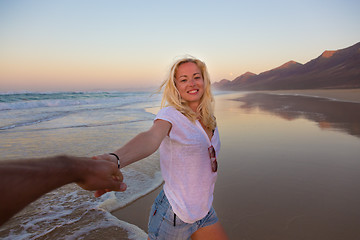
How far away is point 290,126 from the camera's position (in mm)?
8391

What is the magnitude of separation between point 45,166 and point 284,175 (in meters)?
4.31

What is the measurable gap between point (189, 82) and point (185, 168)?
33.1 inches

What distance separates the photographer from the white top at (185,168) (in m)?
1.74

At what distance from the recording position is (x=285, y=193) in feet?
11.6

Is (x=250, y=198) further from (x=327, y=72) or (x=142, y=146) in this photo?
(x=327, y=72)

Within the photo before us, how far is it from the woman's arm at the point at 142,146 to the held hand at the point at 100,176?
0.09 meters

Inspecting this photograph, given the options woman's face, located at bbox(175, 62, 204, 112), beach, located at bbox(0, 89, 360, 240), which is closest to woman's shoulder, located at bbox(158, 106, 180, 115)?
woman's face, located at bbox(175, 62, 204, 112)

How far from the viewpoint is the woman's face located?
7.04 ft

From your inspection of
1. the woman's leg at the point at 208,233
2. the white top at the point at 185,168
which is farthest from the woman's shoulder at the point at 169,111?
the woman's leg at the point at 208,233

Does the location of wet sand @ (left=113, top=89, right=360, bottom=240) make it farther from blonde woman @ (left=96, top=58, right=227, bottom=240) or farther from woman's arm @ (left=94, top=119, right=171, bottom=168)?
woman's arm @ (left=94, top=119, right=171, bottom=168)

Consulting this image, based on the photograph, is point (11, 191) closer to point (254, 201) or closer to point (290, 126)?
point (254, 201)

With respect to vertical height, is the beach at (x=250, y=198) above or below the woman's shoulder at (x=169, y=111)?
below

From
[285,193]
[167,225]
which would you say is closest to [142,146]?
[167,225]

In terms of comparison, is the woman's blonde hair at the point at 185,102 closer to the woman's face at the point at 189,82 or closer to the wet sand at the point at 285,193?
the woman's face at the point at 189,82
